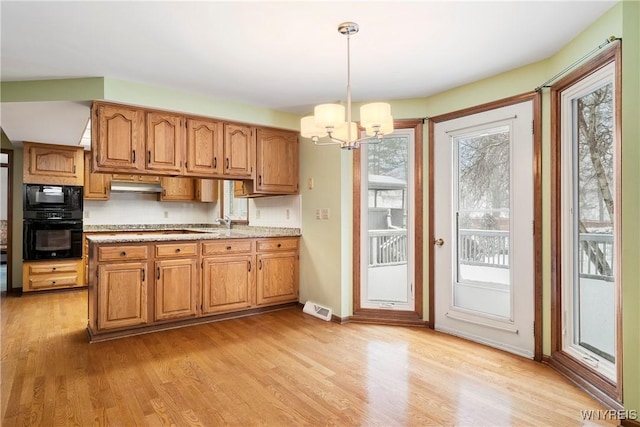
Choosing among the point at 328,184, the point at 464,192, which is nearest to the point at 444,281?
the point at 464,192

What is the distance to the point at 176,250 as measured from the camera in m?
3.66

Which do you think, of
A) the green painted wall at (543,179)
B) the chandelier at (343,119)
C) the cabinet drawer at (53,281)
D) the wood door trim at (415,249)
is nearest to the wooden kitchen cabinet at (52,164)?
the cabinet drawer at (53,281)

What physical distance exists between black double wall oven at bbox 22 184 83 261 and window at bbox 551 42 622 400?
19.7ft

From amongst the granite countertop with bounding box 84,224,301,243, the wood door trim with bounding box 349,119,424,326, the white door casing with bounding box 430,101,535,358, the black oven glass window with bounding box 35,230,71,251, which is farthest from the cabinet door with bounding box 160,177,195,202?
the white door casing with bounding box 430,101,535,358

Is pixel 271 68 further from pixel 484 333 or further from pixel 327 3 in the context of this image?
pixel 484 333

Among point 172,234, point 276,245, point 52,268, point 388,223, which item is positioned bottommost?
point 52,268

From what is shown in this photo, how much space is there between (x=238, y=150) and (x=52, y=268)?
11.6 ft

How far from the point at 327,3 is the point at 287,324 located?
2884 mm

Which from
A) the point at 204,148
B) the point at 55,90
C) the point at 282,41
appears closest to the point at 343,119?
the point at 282,41

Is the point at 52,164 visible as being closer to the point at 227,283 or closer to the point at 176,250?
the point at 176,250

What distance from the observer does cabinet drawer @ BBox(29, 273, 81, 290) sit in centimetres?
522

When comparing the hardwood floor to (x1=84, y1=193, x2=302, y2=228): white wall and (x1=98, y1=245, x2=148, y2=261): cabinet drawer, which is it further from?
(x1=84, y1=193, x2=302, y2=228): white wall

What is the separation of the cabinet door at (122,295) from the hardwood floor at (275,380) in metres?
0.18

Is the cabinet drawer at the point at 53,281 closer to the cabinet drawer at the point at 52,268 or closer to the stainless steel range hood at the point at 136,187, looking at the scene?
the cabinet drawer at the point at 52,268
